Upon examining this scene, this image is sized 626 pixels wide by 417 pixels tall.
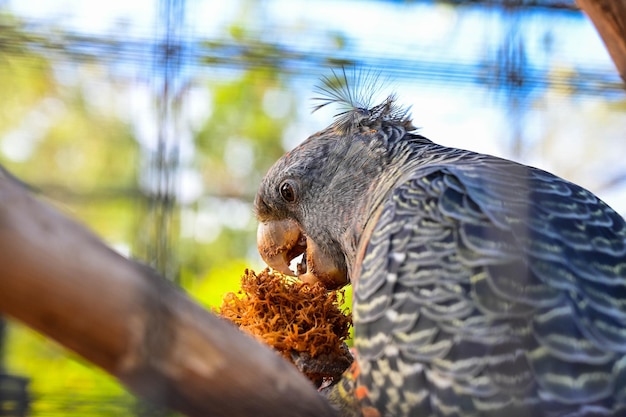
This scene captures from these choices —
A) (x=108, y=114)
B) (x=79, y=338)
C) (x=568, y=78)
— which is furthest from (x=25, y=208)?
(x=568, y=78)

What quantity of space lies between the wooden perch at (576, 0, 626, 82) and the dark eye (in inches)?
64.6

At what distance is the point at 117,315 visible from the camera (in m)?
1.48

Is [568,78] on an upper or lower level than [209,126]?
lower

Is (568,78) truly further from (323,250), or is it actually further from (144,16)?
(144,16)

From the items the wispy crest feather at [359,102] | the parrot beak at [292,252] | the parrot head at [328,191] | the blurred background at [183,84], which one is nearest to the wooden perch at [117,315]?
the blurred background at [183,84]

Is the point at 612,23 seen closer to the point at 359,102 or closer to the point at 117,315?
the point at 359,102

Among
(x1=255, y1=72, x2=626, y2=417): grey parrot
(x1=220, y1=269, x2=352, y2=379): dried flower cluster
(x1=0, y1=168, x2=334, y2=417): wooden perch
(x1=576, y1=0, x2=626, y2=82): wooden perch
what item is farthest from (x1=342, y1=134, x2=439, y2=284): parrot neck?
(x1=0, y1=168, x2=334, y2=417): wooden perch

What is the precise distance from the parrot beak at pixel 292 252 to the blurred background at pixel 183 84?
236mm

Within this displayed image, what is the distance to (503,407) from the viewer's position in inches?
71.5

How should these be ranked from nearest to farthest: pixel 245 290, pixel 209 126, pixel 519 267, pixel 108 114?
1. pixel 519 267
2. pixel 245 290
3. pixel 108 114
4. pixel 209 126

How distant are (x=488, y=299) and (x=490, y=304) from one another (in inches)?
0.7


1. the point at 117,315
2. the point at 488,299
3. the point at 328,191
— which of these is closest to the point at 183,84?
the point at 117,315

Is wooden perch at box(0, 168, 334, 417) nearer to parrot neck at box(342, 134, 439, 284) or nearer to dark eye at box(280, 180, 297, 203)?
parrot neck at box(342, 134, 439, 284)

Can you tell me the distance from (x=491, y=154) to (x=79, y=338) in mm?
2068
